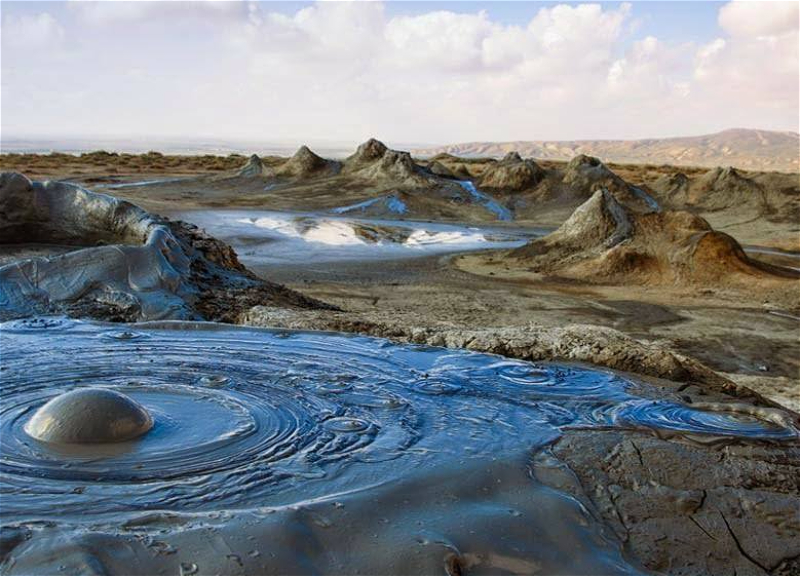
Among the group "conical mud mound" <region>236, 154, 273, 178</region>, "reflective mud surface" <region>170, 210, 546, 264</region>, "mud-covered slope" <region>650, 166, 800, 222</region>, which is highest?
"conical mud mound" <region>236, 154, 273, 178</region>

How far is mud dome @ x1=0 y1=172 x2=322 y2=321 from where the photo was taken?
5141mm

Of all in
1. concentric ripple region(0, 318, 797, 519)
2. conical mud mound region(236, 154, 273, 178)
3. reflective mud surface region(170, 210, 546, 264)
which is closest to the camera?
concentric ripple region(0, 318, 797, 519)

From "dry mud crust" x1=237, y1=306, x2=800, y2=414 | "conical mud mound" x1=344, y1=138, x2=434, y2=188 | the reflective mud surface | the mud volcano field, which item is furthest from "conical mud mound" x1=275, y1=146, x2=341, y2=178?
"dry mud crust" x1=237, y1=306, x2=800, y2=414

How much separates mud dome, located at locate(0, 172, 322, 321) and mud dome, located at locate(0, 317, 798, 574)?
0.55 meters

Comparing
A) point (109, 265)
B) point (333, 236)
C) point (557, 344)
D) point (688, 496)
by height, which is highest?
point (109, 265)

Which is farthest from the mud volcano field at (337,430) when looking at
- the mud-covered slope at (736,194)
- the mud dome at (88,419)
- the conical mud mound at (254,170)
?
the conical mud mound at (254,170)

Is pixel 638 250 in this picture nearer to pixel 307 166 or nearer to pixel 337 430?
pixel 337 430

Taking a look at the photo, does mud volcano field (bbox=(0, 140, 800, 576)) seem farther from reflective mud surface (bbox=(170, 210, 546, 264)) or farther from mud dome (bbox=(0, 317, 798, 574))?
reflective mud surface (bbox=(170, 210, 546, 264))

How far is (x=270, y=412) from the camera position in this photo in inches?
135

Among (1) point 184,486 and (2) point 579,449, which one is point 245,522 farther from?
(2) point 579,449

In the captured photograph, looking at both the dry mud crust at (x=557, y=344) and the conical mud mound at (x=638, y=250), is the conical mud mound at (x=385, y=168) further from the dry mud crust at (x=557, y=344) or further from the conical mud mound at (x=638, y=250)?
the dry mud crust at (x=557, y=344)

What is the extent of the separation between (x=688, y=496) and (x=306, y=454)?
1349 millimetres

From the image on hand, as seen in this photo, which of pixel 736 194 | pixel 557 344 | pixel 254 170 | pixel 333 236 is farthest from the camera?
pixel 254 170

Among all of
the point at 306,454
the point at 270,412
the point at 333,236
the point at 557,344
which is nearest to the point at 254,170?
the point at 333,236
